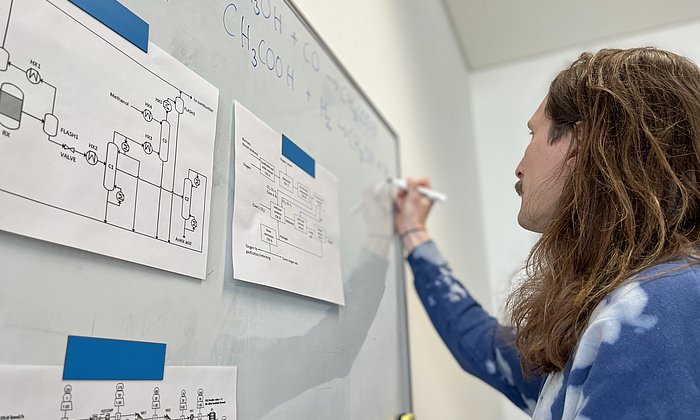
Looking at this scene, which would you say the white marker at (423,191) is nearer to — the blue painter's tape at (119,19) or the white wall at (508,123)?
the blue painter's tape at (119,19)

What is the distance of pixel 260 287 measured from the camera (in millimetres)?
624

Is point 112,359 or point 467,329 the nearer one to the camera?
point 112,359

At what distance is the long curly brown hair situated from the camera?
0.62m

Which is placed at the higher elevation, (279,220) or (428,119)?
(428,119)

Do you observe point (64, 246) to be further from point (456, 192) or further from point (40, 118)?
point (456, 192)

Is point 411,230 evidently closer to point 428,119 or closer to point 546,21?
point 428,119

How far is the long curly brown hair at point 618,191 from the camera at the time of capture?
2.03 ft

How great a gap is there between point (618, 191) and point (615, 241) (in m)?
0.06

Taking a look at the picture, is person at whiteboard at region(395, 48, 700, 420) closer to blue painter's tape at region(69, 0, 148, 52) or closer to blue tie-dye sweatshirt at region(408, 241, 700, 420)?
blue tie-dye sweatshirt at region(408, 241, 700, 420)

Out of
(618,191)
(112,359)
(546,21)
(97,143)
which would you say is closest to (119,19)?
(97,143)

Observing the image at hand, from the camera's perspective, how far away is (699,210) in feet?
2.11

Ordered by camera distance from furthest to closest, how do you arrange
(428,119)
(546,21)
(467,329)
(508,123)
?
(508,123), (546,21), (428,119), (467,329)

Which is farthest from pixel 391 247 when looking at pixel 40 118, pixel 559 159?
pixel 40 118

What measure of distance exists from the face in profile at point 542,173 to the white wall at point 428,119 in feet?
1.23
